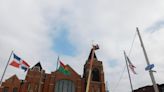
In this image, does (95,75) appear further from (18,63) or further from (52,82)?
(18,63)

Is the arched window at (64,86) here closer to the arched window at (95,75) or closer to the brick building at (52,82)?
the brick building at (52,82)

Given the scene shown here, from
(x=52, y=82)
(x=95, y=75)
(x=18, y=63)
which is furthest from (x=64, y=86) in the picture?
(x=18, y=63)

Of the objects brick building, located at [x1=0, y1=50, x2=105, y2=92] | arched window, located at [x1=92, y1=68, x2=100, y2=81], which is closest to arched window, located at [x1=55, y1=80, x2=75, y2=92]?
brick building, located at [x1=0, y1=50, x2=105, y2=92]

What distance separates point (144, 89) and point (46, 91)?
96.8 ft

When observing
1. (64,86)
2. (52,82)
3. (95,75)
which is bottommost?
(64,86)

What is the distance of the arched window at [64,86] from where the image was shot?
49.8 meters

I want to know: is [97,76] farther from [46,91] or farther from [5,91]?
[5,91]

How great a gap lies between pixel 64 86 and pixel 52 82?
3.59 meters

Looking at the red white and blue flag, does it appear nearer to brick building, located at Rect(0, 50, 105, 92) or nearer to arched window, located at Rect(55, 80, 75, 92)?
brick building, located at Rect(0, 50, 105, 92)

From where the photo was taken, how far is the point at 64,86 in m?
50.8

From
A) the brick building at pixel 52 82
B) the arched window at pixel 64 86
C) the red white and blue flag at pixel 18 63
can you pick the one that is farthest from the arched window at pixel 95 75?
the red white and blue flag at pixel 18 63

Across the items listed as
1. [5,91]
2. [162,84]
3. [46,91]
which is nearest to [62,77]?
[46,91]

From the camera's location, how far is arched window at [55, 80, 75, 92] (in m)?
49.8

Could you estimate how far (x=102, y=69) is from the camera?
56375 millimetres
